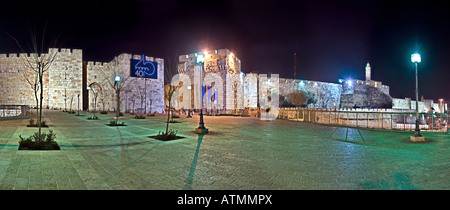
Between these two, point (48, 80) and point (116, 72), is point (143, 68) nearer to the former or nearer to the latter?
point (116, 72)

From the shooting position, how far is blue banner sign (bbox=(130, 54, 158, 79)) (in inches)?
1319

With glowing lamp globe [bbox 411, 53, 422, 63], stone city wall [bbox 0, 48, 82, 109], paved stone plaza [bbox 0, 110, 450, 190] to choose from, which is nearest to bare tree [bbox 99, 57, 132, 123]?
stone city wall [bbox 0, 48, 82, 109]

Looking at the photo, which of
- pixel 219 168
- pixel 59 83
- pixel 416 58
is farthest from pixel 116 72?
pixel 416 58

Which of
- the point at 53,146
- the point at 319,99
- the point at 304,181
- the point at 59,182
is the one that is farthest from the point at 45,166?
the point at 319,99

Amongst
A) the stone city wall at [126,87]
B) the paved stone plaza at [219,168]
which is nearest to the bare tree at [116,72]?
the stone city wall at [126,87]

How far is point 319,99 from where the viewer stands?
57.1 meters

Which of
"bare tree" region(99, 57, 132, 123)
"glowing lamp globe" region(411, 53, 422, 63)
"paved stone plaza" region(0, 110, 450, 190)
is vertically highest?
"bare tree" region(99, 57, 132, 123)

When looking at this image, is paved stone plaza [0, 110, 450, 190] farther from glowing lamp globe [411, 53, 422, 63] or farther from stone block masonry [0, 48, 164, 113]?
stone block masonry [0, 48, 164, 113]

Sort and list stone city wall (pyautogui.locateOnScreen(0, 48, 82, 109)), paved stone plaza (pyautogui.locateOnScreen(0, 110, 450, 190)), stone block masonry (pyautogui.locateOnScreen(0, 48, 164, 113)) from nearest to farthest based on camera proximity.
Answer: paved stone plaza (pyautogui.locateOnScreen(0, 110, 450, 190)), stone block masonry (pyautogui.locateOnScreen(0, 48, 164, 113)), stone city wall (pyautogui.locateOnScreen(0, 48, 82, 109))

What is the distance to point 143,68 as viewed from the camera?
3459 centimetres

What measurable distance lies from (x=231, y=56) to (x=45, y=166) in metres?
39.7

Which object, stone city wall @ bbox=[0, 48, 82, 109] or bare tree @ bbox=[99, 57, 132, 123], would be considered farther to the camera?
stone city wall @ bbox=[0, 48, 82, 109]

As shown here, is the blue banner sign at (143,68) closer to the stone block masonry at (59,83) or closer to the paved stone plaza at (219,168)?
the stone block masonry at (59,83)
